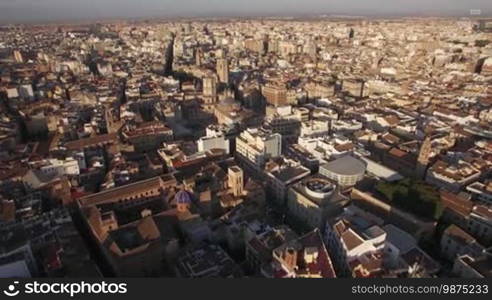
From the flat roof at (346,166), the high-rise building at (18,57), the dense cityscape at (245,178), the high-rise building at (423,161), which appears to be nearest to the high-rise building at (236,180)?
the dense cityscape at (245,178)

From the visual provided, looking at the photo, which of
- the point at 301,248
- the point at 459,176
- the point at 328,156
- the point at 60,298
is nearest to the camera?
the point at 60,298

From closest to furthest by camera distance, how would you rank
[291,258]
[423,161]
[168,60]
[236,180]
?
[291,258] → [236,180] → [423,161] → [168,60]

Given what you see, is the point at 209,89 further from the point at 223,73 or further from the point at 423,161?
the point at 423,161

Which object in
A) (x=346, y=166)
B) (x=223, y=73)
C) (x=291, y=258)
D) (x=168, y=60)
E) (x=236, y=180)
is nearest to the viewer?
(x=291, y=258)

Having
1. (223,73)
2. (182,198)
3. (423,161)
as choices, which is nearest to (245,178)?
(182,198)

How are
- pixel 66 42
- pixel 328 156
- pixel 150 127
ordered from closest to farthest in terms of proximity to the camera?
pixel 328 156
pixel 150 127
pixel 66 42

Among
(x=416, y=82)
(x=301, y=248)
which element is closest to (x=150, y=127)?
(x=301, y=248)

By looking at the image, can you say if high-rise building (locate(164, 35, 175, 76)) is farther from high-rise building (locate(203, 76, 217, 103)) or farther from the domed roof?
the domed roof

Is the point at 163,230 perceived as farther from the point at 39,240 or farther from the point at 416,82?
the point at 416,82

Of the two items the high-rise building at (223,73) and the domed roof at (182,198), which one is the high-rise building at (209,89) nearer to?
the high-rise building at (223,73)
